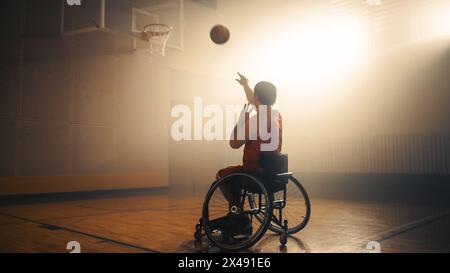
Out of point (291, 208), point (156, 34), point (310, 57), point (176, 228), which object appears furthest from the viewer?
point (310, 57)

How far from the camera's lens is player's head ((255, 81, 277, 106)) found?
2559 millimetres

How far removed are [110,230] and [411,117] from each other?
14.9 ft

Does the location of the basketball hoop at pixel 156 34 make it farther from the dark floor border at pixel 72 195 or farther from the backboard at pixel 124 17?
the dark floor border at pixel 72 195

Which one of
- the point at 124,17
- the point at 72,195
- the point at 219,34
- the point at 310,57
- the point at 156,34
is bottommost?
the point at 72,195

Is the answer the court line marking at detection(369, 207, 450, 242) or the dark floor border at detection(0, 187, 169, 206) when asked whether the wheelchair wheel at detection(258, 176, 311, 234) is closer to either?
the court line marking at detection(369, 207, 450, 242)

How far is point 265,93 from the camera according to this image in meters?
2.56

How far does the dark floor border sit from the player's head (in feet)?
13.2

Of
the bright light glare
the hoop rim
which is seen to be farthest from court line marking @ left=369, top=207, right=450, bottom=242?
the hoop rim

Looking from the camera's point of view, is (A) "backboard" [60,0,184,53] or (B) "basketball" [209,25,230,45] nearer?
(B) "basketball" [209,25,230,45]

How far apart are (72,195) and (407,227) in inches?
177

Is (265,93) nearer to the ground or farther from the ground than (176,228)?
farther from the ground

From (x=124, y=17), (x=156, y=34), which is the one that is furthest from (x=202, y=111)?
(x=124, y=17)

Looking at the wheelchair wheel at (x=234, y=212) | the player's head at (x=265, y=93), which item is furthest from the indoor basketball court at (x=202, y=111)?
the player's head at (x=265, y=93)

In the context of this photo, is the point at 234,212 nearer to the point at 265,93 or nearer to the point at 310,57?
the point at 265,93
